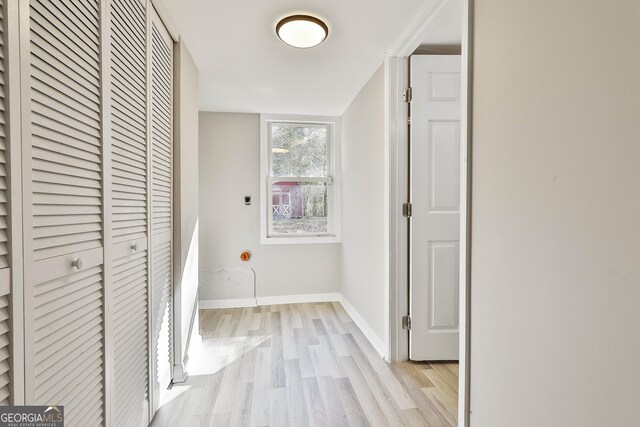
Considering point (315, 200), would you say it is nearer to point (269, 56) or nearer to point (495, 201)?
point (269, 56)

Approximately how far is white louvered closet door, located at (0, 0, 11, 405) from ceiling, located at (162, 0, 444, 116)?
116 cm

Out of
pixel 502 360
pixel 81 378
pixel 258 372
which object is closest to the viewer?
pixel 81 378

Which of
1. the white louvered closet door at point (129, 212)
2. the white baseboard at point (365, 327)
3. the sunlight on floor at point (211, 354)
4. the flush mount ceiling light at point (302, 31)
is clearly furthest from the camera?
the white baseboard at point (365, 327)

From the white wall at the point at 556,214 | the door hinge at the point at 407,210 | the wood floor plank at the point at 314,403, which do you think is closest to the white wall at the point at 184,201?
the wood floor plank at the point at 314,403

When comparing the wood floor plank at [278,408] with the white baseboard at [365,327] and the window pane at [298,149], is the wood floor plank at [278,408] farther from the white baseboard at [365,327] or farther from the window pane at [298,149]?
the window pane at [298,149]

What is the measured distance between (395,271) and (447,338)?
0.62m

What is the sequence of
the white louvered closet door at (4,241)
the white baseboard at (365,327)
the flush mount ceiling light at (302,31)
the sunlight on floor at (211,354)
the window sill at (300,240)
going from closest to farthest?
1. the white louvered closet door at (4,241)
2. the flush mount ceiling light at (302,31)
3. the sunlight on floor at (211,354)
4. the white baseboard at (365,327)
5. the window sill at (300,240)

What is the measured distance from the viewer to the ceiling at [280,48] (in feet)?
5.31

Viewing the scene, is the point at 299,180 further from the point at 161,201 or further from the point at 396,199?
the point at 161,201

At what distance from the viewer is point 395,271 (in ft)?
7.11

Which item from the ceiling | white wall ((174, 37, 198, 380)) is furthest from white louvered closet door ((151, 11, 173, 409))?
the ceiling

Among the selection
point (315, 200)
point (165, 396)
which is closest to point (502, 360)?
point (165, 396)

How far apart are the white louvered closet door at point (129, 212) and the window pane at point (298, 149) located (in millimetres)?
2077

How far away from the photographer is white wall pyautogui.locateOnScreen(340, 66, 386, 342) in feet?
7.79
